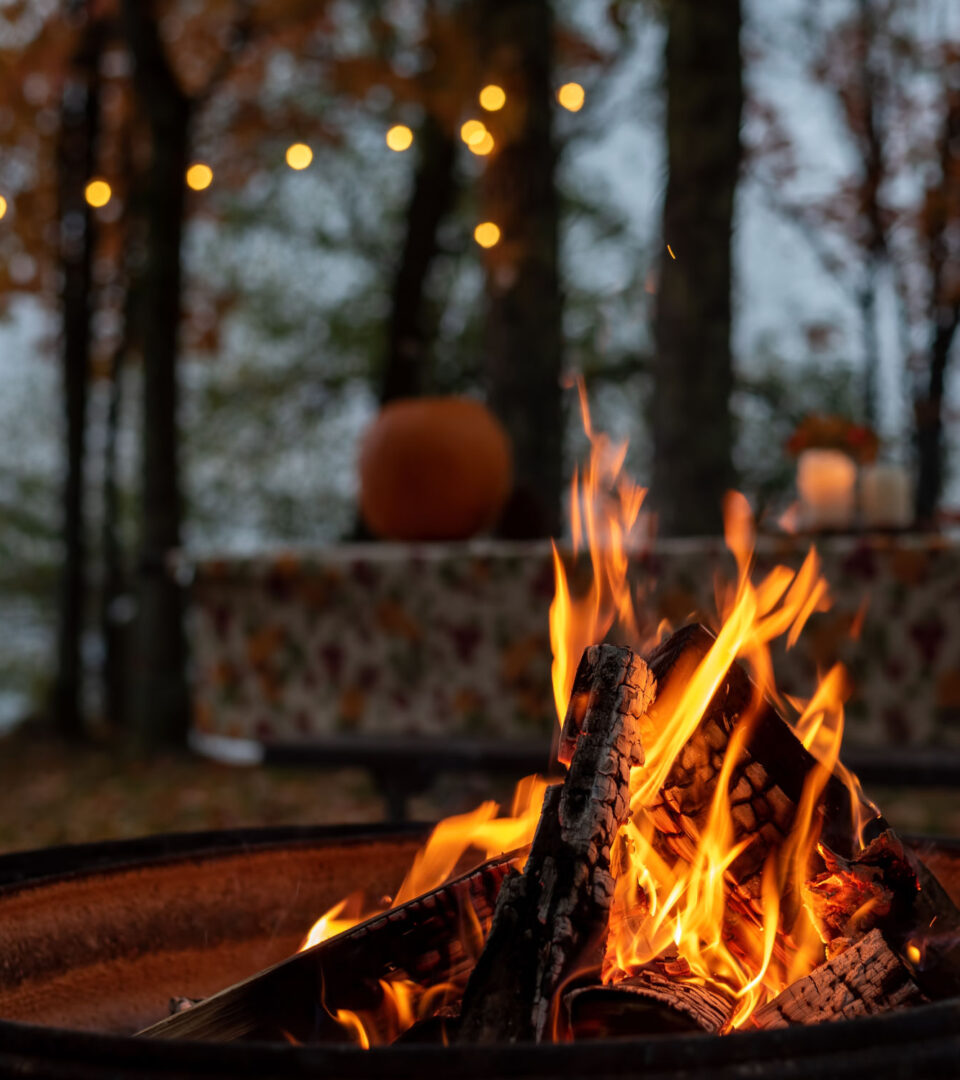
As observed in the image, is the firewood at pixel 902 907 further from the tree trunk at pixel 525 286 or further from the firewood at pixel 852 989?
the tree trunk at pixel 525 286

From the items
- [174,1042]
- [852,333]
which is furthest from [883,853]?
[852,333]

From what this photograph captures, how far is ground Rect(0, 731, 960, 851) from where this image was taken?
176 inches

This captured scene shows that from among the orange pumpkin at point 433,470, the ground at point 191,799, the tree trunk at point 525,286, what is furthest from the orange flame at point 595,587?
the tree trunk at point 525,286

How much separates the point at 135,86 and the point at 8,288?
7.92ft

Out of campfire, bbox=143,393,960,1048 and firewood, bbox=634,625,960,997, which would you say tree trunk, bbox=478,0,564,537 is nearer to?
campfire, bbox=143,393,960,1048

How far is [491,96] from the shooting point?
4355 millimetres

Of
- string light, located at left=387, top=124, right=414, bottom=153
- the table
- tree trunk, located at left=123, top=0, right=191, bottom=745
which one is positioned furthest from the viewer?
tree trunk, located at left=123, top=0, right=191, bottom=745

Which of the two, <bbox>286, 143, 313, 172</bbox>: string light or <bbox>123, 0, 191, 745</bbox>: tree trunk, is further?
<bbox>123, 0, 191, 745</bbox>: tree trunk

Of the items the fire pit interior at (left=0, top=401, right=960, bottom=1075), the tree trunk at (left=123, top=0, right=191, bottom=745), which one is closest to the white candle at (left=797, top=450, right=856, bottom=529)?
the fire pit interior at (left=0, top=401, right=960, bottom=1075)

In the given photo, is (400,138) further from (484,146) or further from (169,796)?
(169,796)

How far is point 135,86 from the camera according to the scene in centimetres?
632

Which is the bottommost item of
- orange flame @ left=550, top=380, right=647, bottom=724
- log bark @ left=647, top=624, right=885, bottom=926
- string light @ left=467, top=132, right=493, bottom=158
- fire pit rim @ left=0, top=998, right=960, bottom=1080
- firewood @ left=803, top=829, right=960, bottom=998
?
firewood @ left=803, top=829, right=960, bottom=998

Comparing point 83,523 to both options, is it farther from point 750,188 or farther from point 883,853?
point 883,853

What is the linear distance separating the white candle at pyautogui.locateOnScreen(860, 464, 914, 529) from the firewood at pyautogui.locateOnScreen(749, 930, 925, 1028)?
226cm
